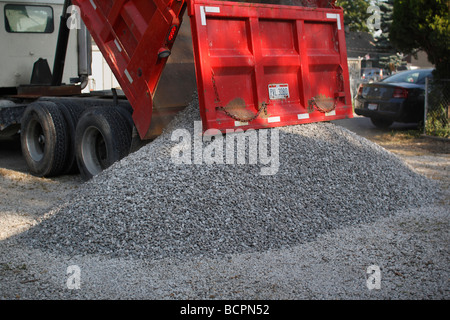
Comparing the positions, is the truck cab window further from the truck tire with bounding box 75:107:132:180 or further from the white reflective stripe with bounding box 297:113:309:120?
the white reflective stripe with bounding box 297:113:309:120

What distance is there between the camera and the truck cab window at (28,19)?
9203mm

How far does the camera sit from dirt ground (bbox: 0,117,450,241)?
590cm

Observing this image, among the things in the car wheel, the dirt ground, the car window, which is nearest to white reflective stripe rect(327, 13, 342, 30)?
the dirt ground

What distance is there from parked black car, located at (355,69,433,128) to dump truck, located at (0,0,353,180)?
19.0ft

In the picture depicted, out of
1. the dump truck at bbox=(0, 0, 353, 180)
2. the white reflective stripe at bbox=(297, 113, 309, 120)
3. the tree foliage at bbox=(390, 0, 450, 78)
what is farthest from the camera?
the tree foliage at bbox=(390, 0, 450, 78)

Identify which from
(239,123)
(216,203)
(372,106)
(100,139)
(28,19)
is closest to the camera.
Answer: (216,203)

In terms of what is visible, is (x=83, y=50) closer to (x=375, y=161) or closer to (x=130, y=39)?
(x=130, y=39)

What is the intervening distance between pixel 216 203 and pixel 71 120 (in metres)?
3.67

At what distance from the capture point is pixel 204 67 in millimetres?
5551

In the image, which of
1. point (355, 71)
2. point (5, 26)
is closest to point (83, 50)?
point (5, 26)

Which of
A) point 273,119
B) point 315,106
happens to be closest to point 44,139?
point 273,119

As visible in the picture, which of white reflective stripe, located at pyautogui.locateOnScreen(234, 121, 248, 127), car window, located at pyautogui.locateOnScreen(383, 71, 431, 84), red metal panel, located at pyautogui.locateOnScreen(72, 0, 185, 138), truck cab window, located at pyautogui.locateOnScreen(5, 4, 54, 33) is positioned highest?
truck cab window, located at pyautogui.locateOnScreen(5, 4, 54, 33)

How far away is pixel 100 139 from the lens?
7.22 meters

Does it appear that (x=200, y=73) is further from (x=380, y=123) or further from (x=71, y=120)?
(x=380, y=123)
